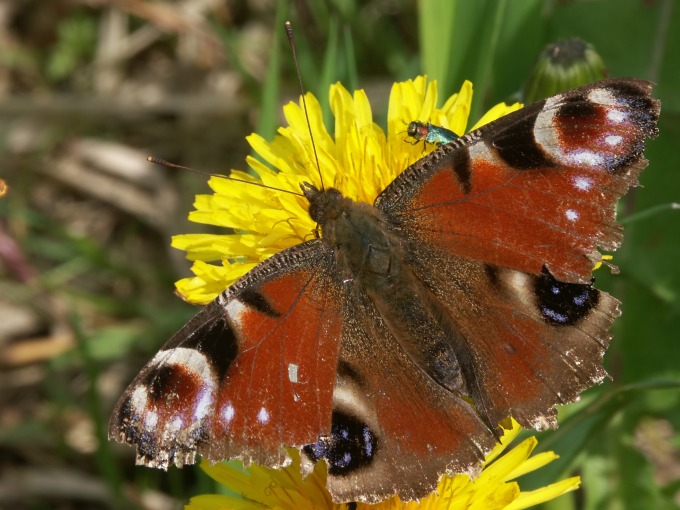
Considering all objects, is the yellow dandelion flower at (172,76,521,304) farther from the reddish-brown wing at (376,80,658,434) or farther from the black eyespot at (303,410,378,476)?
the black eyespot at (303,410,378,476)

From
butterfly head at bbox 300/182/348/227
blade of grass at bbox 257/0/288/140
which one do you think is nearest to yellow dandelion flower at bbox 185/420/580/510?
butterfly head at bbox 300/182/348/227

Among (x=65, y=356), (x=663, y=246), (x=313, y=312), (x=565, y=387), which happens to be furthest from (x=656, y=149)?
(x=65, y=356)

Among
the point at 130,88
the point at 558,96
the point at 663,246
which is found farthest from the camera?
the point at 130,88

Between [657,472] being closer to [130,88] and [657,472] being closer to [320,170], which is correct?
[320,170]

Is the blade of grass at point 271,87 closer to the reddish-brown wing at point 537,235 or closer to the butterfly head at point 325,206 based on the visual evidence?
the butterfly head at point 325,206

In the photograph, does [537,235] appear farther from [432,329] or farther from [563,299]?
[432,329]

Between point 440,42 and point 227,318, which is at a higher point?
point 440,42
